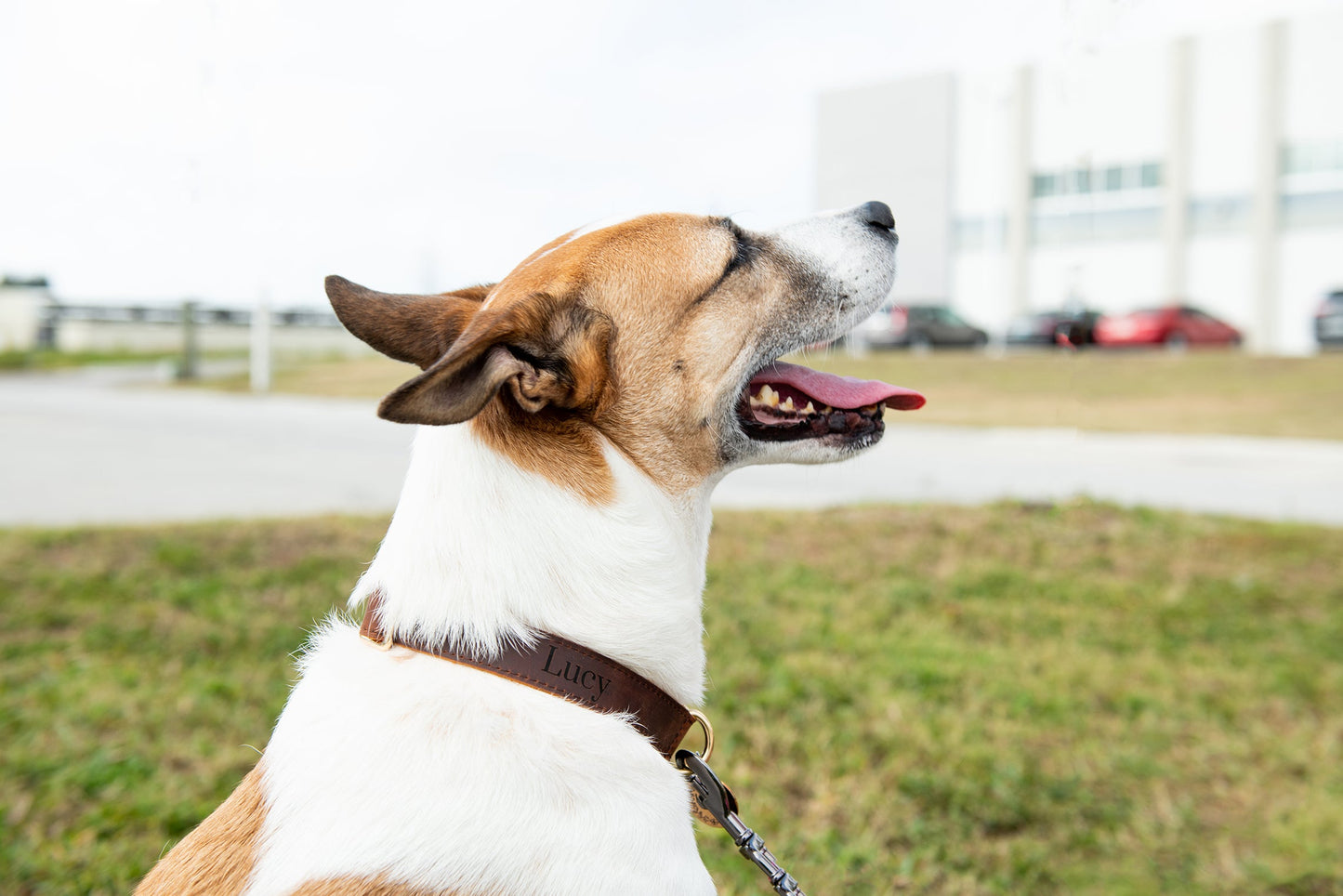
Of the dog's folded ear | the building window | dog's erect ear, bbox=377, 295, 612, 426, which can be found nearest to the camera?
dog's erect ear, bbox=377, 295, 612, 426

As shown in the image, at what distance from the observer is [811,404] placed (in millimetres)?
2391

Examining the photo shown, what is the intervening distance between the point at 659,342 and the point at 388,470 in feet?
25.8

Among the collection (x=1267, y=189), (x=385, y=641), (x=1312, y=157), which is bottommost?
(x=385, y=641)

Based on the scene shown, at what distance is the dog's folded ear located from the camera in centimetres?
177

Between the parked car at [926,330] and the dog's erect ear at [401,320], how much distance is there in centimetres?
2635

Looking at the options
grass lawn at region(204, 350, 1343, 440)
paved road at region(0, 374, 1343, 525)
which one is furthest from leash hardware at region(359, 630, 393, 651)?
grass lawn at region(204, 350, 1343, 440)

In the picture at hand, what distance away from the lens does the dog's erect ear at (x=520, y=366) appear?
1.59 meters

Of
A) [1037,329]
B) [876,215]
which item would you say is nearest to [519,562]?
[876,215]

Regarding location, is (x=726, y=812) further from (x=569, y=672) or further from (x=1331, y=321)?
(x=1331, y=321)

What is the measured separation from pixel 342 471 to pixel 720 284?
25.6ft

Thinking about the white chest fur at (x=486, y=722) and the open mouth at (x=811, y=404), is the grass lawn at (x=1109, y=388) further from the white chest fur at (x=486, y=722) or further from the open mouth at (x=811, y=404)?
the white chest fur at (x=486, y=722)

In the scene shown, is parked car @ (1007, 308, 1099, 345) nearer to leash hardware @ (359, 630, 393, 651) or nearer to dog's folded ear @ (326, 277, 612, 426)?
dog's folded ear @ (326, 277, 612, 426)

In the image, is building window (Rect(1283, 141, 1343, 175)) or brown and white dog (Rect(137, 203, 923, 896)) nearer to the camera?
brown and white dog (Rect(137, 203, 923, 896))

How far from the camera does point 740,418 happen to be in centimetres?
230
